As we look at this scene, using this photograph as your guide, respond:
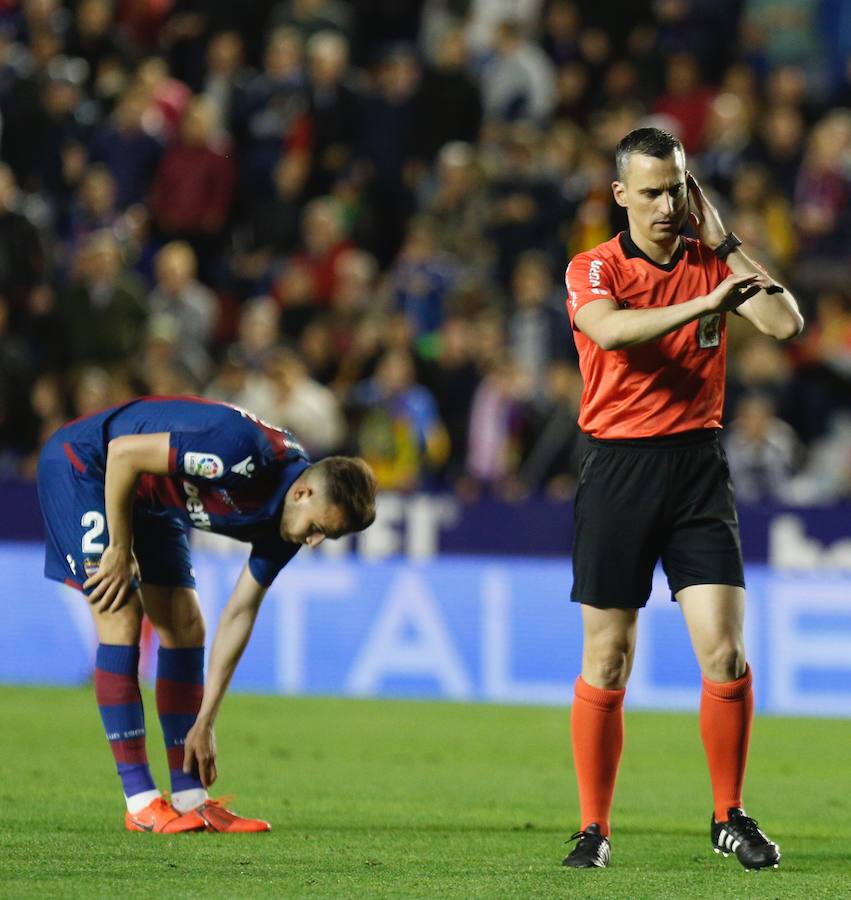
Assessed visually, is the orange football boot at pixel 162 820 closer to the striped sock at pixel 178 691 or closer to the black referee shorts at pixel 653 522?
the striped sock at pixel 178 691

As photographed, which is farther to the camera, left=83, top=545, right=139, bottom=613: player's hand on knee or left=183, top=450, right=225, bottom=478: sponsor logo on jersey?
left=83, top=545, right=139, bottom=613: player's hand on knee

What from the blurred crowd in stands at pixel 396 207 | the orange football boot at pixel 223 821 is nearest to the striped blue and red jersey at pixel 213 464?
the orange football boot at pixel 223 821

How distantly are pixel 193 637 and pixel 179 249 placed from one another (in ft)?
26.3

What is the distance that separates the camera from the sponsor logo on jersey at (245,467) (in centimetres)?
616

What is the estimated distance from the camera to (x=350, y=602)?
1207 cm

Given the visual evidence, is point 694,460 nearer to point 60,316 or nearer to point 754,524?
point 754,524

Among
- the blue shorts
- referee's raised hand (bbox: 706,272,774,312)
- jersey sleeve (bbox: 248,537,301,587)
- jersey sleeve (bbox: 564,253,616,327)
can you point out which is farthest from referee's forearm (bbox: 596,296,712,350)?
the blue shorts

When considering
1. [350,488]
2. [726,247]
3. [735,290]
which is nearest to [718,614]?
[735,290]

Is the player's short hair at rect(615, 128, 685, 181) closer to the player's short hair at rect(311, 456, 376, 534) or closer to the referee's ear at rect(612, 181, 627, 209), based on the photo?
the referee's ear at rect(612, 181, 627, 209)

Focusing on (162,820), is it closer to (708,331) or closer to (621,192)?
(708,331)

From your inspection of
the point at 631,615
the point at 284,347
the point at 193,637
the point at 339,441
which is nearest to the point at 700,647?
the point at 631,615

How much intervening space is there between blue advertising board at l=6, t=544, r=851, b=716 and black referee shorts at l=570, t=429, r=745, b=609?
215 inches

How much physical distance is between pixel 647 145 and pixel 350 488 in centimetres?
144

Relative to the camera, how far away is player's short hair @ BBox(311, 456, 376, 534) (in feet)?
20.1
